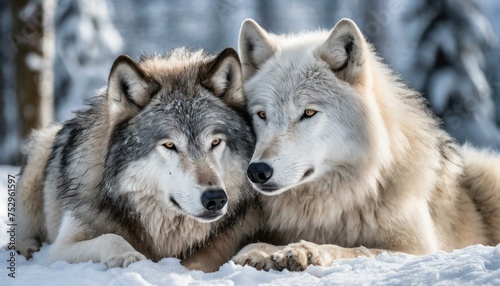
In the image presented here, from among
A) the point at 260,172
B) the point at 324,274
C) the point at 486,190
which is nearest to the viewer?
the point at 324,274

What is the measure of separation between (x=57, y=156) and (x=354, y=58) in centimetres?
269

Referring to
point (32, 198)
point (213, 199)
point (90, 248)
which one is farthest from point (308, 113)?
point (32, 198)

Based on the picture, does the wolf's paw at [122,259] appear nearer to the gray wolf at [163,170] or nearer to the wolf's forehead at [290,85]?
the gray wolf at [163,170]

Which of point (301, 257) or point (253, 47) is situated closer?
point (301, 257)

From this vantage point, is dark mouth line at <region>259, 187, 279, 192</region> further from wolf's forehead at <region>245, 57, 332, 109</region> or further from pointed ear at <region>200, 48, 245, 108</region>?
pointed ear at <region>200, 48, 245, 108</region>

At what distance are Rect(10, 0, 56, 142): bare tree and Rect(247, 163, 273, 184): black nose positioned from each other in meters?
7.17

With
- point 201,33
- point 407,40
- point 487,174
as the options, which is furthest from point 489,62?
point 487,174

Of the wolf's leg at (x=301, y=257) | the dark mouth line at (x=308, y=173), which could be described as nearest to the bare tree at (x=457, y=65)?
the dark mouth line at (x=308, y=173)

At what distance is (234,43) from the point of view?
77.9 feet

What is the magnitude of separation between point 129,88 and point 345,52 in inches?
60.5

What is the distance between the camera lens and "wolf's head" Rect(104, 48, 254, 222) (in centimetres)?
405

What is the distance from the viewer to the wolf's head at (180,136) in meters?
4.05

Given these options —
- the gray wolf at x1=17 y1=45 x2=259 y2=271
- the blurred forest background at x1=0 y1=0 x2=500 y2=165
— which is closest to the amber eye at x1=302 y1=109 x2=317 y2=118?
the gray wolf at x1=17 y1=45 x2=259 y2=271

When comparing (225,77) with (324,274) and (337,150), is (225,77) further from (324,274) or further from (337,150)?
(324,274)
